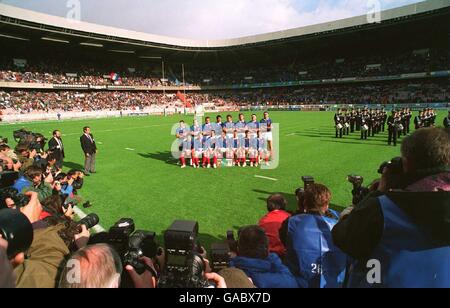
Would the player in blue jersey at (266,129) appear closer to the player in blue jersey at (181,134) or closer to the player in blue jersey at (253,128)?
the player in blue jersey at (253,128)

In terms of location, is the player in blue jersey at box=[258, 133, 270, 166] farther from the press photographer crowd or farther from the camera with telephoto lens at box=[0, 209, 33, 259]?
the camera with telephoto lens at box=[0, 209, 33, 259]

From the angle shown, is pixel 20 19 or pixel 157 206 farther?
pixel 20 19

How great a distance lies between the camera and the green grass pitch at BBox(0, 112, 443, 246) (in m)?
6.71

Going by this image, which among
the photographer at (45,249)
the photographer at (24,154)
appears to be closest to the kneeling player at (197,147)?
the photographer at (24,154)

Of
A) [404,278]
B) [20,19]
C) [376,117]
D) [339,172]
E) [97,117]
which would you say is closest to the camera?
[404,278]

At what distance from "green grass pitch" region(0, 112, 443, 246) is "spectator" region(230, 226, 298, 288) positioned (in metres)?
2.73

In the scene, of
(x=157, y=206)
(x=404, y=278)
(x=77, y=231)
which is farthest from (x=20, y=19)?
(x=404, y=278)

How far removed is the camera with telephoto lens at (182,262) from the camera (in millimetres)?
1924

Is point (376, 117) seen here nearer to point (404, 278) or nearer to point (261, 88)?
point (404, 278)

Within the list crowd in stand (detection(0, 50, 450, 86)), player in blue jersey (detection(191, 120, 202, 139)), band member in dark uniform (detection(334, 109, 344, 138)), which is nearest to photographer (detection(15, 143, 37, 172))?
player in blue jersey (detection(191, 120, 202, 139))

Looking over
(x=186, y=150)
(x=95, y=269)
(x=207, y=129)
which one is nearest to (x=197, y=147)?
(x=186, y=150)

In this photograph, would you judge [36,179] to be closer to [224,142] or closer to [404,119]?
[224,142]

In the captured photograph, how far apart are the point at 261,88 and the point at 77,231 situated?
6523 cm
